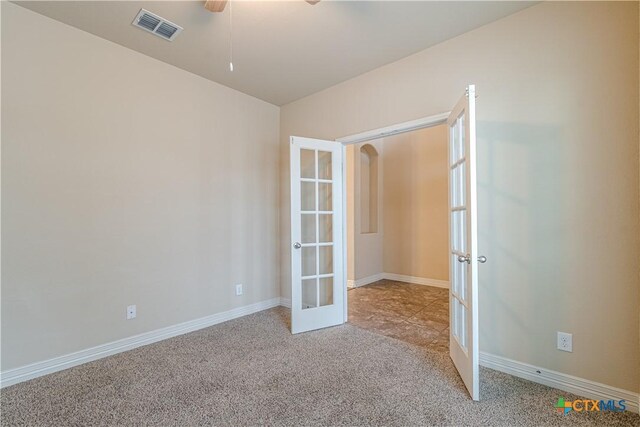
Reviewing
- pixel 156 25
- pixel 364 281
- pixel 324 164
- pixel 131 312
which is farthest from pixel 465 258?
pixel 364 281

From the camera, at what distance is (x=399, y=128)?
110 inches

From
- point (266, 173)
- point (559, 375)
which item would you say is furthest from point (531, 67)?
point (266, 173)

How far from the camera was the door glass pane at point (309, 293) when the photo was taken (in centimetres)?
309

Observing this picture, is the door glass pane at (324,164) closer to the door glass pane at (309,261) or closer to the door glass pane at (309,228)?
the door glass pane at (309,228)

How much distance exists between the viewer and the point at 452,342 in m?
2.37

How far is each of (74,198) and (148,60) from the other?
147 cm

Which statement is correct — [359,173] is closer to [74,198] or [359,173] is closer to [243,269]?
[243,269]

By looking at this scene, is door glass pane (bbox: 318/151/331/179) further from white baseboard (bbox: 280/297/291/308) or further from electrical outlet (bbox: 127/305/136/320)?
electrical outlet (bbox: 127/305/136/320)

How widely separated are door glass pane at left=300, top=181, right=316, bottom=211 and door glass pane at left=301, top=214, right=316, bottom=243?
94 mm

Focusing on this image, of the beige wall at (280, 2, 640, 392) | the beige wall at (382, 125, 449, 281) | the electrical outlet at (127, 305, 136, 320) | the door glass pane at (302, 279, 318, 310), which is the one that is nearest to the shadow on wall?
the beige wall at (280, 2, 640, 392)

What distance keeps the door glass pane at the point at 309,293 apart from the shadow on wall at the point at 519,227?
1.61 m

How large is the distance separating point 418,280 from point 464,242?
334 centimetres

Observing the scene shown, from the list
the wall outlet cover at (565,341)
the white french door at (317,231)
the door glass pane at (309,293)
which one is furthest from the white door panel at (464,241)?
the door glass pane at (309,293)

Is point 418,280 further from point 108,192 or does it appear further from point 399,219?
point 108,192
